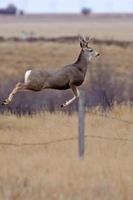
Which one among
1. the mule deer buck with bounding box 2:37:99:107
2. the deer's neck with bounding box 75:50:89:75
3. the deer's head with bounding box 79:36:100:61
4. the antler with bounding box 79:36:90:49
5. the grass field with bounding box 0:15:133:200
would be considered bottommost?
the grass field with bounding box 0:15:133:200

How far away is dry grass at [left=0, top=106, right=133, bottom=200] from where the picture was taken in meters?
11.6

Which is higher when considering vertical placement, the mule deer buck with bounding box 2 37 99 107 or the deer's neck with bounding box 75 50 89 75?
the deer's neck with bounding box 75 50 89 75

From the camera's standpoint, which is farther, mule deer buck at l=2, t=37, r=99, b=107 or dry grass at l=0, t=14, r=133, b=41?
dry grass at l=0, t=14, r=133, b=41

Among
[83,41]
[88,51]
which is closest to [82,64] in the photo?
[88,51]

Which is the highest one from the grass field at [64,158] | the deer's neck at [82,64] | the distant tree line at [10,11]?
the deer's neck at [82,64]

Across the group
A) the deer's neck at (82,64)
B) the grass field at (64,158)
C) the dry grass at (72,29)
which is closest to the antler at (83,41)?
the deer's neck at (82,64)

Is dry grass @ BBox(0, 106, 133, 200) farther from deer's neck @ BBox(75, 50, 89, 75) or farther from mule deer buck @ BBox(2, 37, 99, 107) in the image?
deer's neck @ BBox(75, 50, 89, 75)

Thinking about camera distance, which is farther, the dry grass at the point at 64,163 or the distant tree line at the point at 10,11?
the distant tree line at the point at 10,11

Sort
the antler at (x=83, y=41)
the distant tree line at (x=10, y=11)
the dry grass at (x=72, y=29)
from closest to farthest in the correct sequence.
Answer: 1. the antler at (x=83, y=41)
2. the dry grass at (x=72, y=29)
3. the distant tree line at (x=10, y=11)

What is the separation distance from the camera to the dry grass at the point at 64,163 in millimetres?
11562

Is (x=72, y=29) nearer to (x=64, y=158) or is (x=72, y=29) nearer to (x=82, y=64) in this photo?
(x=82, y=64)

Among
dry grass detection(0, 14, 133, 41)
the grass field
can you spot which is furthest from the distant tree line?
the grass field

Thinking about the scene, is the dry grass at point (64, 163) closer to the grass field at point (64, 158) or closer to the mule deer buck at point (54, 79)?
the grass field at point (64, 158)

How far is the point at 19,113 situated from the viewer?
22500 mm
